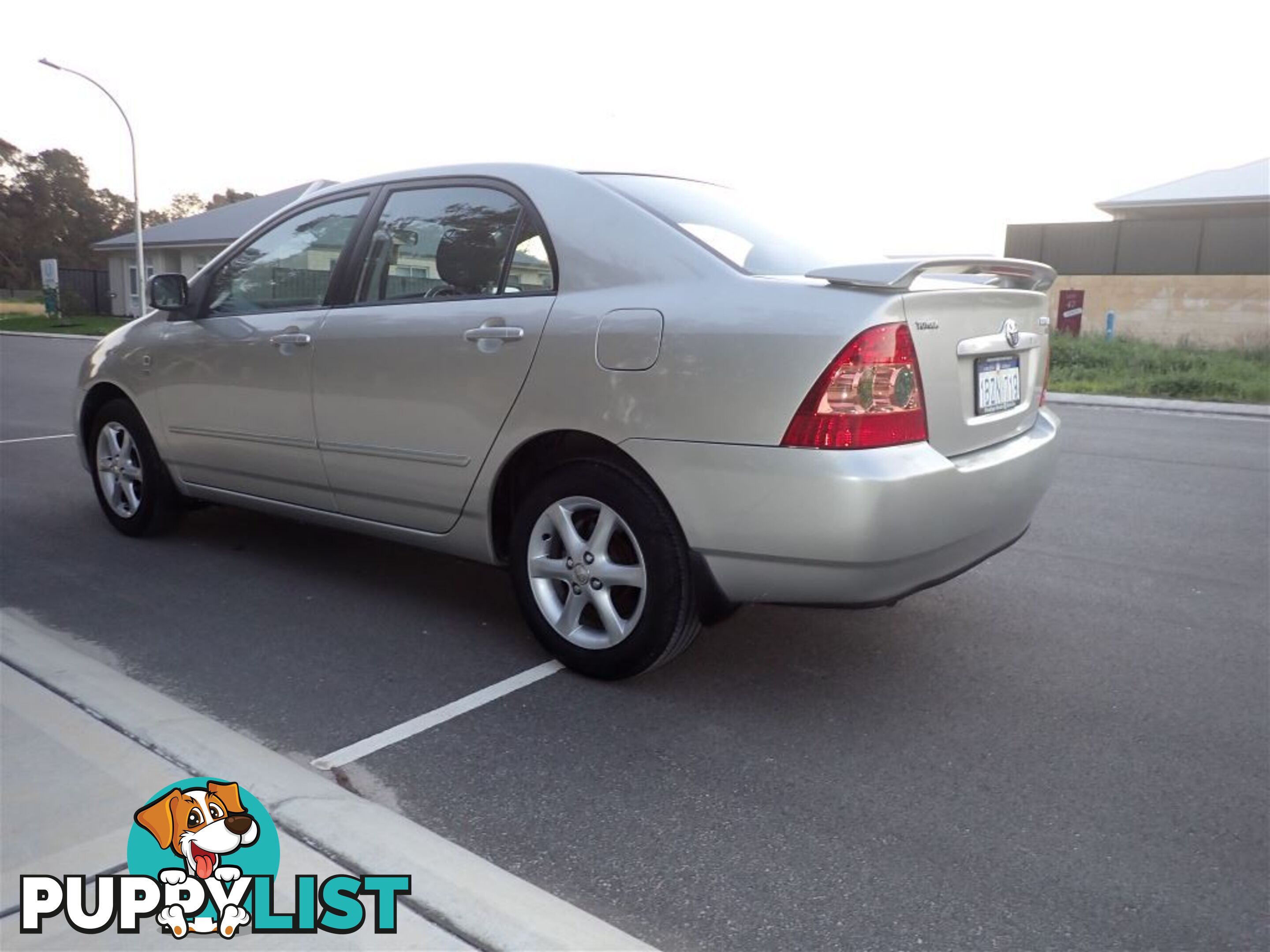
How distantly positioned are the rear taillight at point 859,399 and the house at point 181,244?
36.3 m

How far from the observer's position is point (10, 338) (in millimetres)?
28703

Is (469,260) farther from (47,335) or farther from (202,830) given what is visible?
(47,335)

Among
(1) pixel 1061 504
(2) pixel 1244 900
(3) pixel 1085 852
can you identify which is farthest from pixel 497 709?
(1) pixel 1061 504

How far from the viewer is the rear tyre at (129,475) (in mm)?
5109

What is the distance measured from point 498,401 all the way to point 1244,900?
2.48m

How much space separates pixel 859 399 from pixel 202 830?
196 centimetres

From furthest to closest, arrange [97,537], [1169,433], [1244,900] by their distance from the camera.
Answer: [1169,433], [97,537], [1244,900]

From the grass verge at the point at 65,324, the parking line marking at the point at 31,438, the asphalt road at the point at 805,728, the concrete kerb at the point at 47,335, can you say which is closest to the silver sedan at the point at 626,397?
the asphalt road at the point at 805,728

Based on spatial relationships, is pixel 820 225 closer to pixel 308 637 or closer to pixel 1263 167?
pixel 308 637

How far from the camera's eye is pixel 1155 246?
2709 cm

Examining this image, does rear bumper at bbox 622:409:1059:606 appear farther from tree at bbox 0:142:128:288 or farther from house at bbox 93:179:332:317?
tree at bbox 0:142:128:288

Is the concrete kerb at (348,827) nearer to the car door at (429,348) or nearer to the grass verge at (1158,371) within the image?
the car door at (429,348)

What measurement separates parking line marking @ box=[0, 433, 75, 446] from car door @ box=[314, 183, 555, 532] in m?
5.69

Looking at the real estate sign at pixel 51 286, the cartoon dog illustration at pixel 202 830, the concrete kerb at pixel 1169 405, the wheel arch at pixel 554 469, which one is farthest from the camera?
the real estate sign at pixel 51 286
